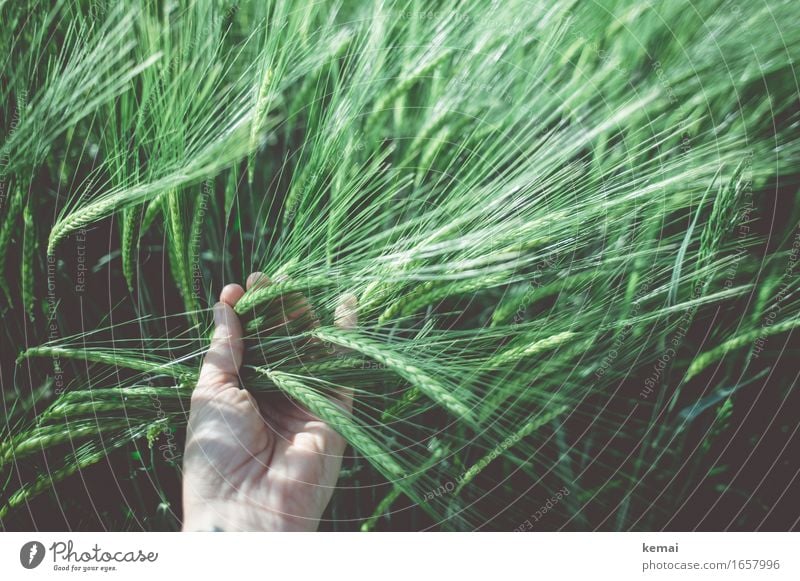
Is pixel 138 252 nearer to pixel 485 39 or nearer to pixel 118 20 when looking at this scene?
pixel 118 20

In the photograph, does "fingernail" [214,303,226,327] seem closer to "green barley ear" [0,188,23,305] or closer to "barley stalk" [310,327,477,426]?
"barley stalk" [310,327,477,426]

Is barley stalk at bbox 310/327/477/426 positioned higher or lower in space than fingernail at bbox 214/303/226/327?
lower

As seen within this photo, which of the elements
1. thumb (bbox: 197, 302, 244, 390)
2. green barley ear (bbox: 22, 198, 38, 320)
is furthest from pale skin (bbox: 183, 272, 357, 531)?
green barley ear (bbox: 22, 198, 38, 320)

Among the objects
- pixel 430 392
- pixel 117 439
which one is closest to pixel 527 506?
pixel 430 392

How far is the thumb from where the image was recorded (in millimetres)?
590

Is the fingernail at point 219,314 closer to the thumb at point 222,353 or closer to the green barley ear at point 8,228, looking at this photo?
the thumb at point 222,353

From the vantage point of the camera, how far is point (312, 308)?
0.59 metres

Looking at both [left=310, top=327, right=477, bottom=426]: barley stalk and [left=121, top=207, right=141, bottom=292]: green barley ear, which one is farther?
[left=121, top=207, right=141, bottom=292]: green barley ear

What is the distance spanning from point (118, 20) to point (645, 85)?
0.57m

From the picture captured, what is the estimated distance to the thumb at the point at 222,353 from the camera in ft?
1.94

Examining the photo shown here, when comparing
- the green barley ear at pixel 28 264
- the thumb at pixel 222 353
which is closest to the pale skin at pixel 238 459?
the thumb at pixel 222 353
